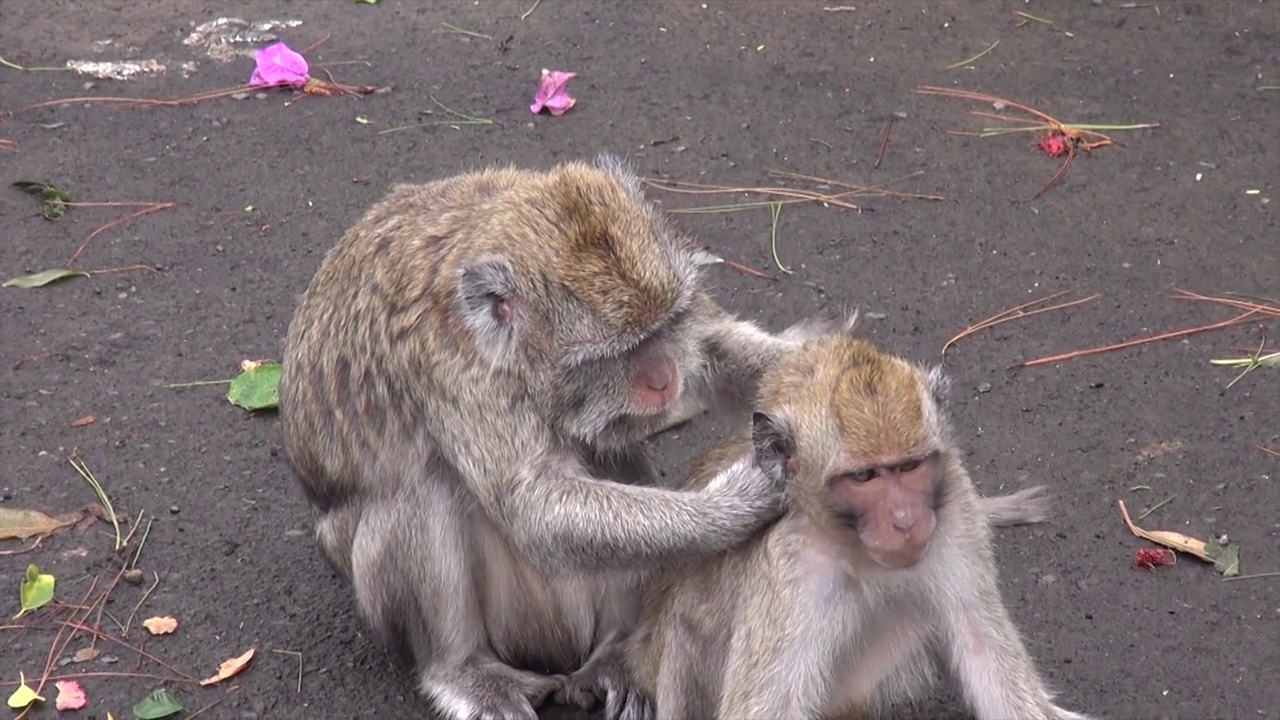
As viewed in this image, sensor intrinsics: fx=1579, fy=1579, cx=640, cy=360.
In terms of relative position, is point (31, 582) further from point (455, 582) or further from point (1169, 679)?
point (1169, 679)

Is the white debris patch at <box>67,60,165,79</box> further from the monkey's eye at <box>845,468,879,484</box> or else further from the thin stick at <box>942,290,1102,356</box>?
the monkey's eye at <box>845,468,879,484</box>

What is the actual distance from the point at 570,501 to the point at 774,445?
65cm

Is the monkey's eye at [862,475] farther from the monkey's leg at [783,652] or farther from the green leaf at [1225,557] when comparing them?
the green leaf at [1225,557]

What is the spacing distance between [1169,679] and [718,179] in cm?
353

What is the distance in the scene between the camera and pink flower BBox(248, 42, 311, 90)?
825 cm

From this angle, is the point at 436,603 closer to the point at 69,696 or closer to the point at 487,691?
the point at 487,691

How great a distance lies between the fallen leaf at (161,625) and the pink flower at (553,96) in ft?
12.0

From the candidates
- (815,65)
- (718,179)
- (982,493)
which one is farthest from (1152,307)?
(815,65)

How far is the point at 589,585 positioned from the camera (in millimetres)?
4676

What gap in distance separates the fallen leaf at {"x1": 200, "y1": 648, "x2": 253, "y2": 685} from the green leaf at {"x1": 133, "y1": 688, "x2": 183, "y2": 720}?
0.43 ft

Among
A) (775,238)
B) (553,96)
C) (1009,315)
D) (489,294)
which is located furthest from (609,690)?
(553,96)

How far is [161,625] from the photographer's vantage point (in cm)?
505

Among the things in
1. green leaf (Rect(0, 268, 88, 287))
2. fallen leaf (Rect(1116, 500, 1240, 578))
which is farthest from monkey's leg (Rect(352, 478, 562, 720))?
green leaf (Rect(0, 268, 88, 287))

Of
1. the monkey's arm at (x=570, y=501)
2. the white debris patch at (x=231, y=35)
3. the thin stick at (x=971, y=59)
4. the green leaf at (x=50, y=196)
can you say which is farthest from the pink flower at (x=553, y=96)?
the monkey's arm at (x=570, y=501)
